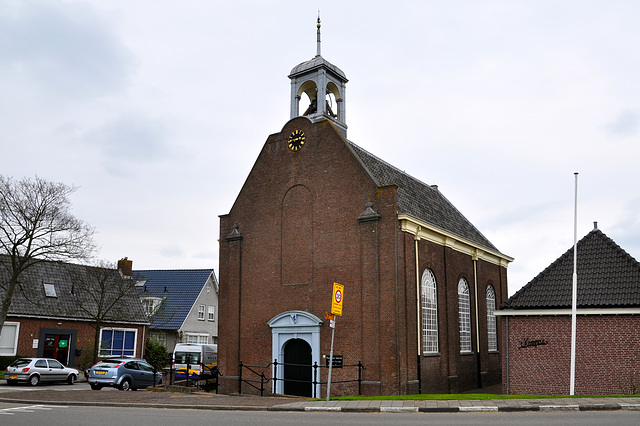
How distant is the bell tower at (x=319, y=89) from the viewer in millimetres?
27250

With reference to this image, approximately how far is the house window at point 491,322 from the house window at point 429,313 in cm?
759

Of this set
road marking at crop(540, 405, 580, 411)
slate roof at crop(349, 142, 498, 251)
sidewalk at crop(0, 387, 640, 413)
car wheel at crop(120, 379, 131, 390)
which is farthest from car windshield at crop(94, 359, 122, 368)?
road marking at crop(540, 405, 580, 411)

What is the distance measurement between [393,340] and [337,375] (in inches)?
112

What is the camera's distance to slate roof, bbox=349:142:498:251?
2573 cm

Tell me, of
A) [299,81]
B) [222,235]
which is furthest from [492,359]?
[299,81]

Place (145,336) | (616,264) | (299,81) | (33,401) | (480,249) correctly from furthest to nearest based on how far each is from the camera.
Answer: (145,336), (480,249), (299,81), (616,264), (33,401)

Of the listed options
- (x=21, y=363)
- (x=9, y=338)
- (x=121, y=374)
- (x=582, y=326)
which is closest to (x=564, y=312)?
(x=582, y=326)

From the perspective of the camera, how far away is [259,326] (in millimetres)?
25859

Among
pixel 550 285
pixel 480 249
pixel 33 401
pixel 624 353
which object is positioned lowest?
pixel 33 401

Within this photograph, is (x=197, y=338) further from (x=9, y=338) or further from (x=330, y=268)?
(x=330, y=268)

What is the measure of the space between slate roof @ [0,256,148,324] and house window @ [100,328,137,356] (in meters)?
1.01

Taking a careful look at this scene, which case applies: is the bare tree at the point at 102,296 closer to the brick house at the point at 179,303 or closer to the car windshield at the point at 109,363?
the brick house at the point at 179,303

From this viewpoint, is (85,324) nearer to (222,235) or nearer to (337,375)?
(222,235)

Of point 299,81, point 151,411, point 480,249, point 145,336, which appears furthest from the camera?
point 145,336
